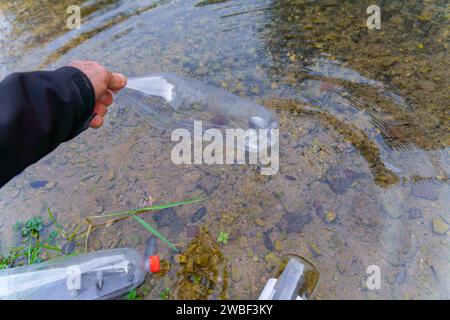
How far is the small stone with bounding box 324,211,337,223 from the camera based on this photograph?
2035 millimetres

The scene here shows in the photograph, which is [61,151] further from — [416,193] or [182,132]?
[416,193]

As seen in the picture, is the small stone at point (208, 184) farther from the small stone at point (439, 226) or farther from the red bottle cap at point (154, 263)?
the small stone at point (439, 226)

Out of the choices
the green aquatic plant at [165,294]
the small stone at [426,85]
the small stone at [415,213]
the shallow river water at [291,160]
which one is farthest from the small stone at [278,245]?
the small stone at [426,85]

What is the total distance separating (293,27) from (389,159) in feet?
5.40

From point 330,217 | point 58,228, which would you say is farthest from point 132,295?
point 330,217

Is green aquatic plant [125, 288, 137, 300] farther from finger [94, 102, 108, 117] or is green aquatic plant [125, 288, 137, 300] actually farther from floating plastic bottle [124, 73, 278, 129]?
floating plastic bottle [124, 73, 278, 129]

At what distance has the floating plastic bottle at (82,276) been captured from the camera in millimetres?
1780

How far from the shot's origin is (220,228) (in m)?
2.04

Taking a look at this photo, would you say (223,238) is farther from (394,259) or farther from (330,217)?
(394,259)

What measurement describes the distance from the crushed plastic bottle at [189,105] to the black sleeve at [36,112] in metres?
1.05

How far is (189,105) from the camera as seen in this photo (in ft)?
8.98

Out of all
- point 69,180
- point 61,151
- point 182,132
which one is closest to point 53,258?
point 69,180

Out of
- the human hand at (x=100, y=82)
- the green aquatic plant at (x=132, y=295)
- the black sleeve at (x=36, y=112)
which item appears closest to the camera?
the black sleeve at (x=36, y=112)

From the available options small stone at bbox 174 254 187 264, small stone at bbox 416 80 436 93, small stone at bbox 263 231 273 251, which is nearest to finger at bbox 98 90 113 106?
small stone at bbox 174 254 187 264
